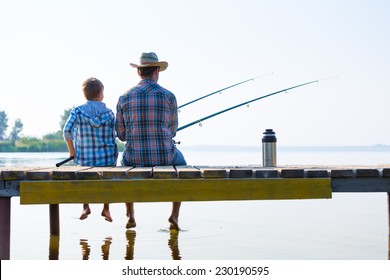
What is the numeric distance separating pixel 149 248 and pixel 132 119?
115 cm

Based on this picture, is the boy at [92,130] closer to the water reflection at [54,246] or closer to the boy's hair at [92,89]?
the boy's hair at [92,89]

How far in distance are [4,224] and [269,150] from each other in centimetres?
204

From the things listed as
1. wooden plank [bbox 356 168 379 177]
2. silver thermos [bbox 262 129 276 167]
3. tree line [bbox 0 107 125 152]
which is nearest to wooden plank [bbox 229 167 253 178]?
wooden plank [bbox 356 168 379 177]

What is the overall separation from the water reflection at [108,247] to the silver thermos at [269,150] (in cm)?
99

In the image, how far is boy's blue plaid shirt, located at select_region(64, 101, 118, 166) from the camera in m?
5.73

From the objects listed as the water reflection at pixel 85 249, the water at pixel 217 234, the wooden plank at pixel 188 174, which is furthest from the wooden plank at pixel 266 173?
the water reflection at pixel 85 249

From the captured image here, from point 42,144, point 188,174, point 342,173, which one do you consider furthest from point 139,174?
point 42,144

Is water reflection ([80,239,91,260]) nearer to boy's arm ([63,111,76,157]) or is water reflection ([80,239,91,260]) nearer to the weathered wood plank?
boy's arm ([63,111,76,157])

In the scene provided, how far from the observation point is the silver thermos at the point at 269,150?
5.71m

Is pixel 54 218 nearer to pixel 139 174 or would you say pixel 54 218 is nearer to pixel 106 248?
pixel 106 248

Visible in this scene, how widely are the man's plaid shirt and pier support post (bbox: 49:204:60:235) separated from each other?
126 cm

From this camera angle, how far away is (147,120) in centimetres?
573

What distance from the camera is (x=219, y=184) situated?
4750mm
